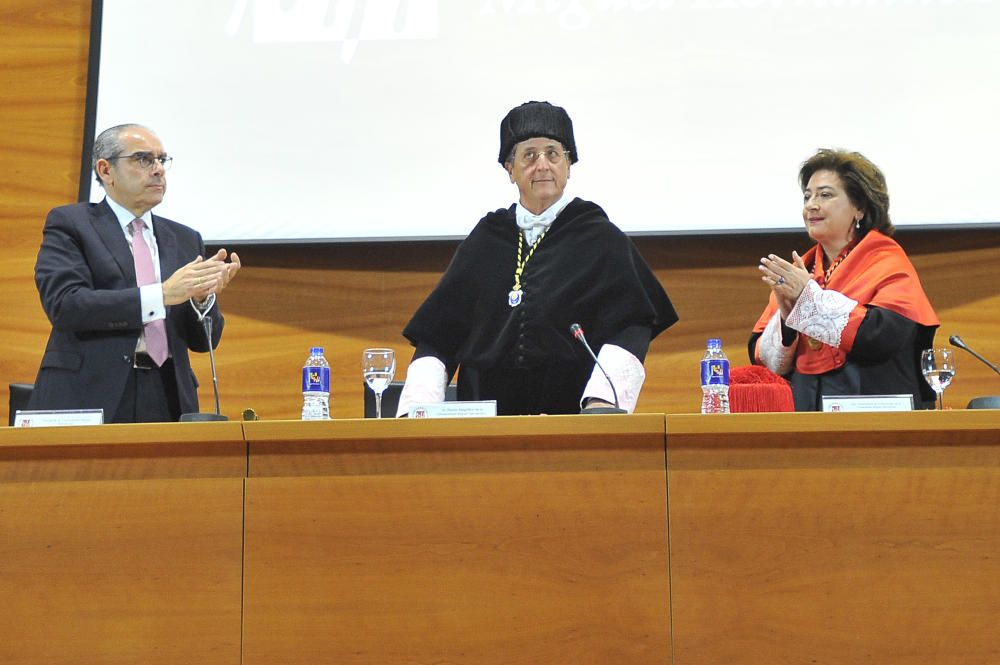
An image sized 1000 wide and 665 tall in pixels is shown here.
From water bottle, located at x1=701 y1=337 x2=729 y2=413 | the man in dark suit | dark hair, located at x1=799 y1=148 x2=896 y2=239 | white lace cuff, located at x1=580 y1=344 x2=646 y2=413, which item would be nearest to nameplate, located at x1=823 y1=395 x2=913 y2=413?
water bottle, located at x1=701 y1=337 x2=729 y2=413

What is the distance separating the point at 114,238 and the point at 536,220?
1.24 m

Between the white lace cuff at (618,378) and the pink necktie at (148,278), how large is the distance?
1.23m

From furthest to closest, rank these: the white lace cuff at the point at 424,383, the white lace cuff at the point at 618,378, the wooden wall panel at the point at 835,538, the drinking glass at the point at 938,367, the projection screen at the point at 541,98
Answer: the projection screen at the point at 541,98 → the white lace cuff at the point at 424,383 → the white lace cuff at the point at 618,378 → the drinking glass at the point at 938,367 → the wooden wall panel at the point at 835,538

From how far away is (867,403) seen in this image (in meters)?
2.41

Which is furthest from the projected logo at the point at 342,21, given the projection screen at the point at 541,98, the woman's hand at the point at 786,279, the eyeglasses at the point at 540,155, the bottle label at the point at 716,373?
the bottle label at the point at 716,373

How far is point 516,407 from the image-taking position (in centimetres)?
319

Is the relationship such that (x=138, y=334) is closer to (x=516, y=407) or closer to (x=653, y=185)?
(x=516, y=407)

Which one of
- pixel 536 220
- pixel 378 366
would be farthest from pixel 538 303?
pixel 378 366

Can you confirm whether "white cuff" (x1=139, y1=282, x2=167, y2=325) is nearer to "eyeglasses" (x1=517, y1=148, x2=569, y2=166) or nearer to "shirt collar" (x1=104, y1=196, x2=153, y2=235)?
"shirt collar" (x1=104, y1=196, x2=153, y2=235)

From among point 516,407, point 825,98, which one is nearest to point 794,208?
point 825,98

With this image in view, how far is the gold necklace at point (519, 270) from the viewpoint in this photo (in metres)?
3.23

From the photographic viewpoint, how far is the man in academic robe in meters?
3.14

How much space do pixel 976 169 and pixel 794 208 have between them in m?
0.69

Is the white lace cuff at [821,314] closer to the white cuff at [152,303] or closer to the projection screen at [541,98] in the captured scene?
the projection screen at [541,98]
